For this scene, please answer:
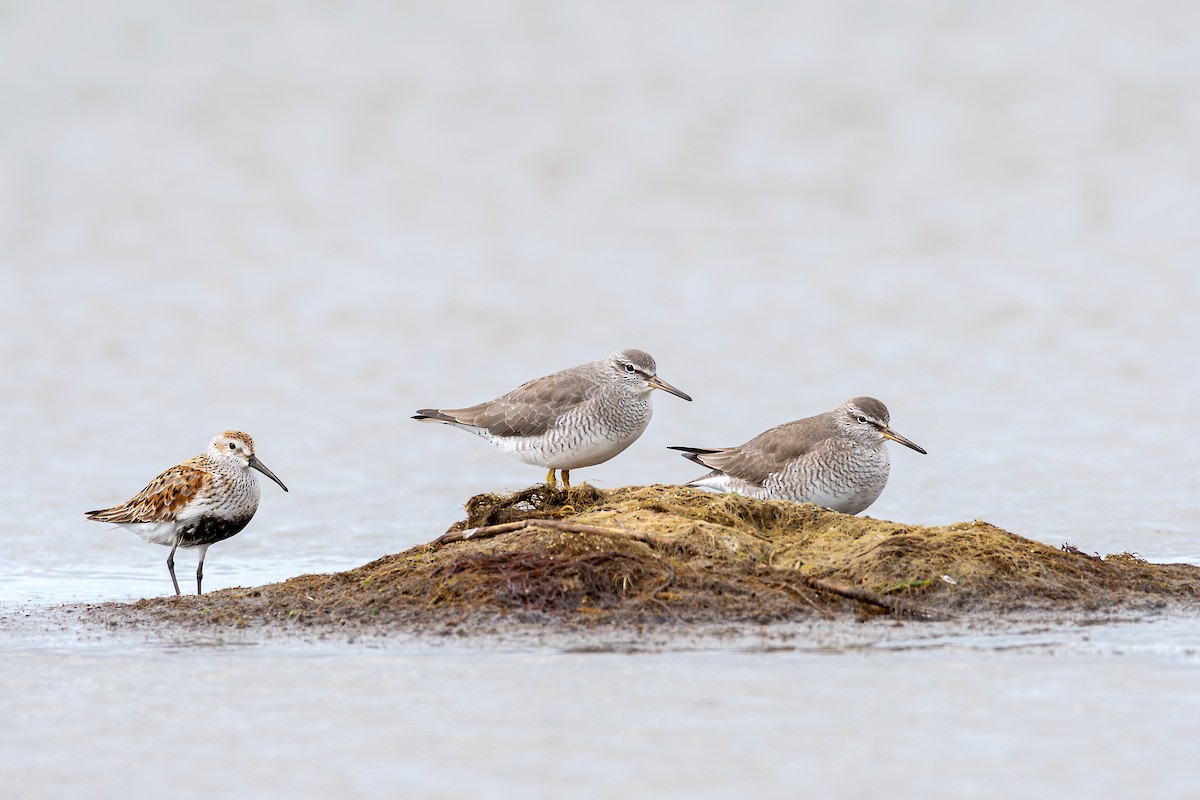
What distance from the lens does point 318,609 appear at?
9.05m

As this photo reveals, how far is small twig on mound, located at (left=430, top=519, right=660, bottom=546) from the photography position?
9.13 m

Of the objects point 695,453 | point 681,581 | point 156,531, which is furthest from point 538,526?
point 695,453

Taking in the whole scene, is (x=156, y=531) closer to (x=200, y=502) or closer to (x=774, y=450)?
(x=200, y=502)

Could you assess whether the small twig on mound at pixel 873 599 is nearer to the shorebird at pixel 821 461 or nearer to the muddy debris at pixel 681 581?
the muddy debris at pixel 681 581

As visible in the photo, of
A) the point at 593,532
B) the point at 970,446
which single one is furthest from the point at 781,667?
the point at 970,446

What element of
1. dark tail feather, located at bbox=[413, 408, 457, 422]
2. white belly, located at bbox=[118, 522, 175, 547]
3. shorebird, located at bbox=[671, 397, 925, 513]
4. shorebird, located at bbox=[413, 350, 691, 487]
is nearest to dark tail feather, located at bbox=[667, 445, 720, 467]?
shorebird, located at bbox=[671, 397, 925, 513]

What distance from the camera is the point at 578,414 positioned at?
1275 cm

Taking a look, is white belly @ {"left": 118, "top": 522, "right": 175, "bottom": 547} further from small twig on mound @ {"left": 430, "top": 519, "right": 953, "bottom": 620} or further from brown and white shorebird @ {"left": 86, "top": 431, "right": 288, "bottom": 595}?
small twig on mound @ {"left": 430, "top": 519, "right": 953, "bottom": 620}

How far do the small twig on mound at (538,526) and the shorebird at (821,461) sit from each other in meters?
3.02

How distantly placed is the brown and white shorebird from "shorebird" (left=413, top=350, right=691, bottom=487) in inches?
100

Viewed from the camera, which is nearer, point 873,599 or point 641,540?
point 873,599

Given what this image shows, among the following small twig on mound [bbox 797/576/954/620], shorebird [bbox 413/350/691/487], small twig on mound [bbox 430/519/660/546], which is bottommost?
small twig on mound [bbox 797/576/954/620]

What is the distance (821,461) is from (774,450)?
61 cm

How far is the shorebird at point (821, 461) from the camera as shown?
39.3 feet
